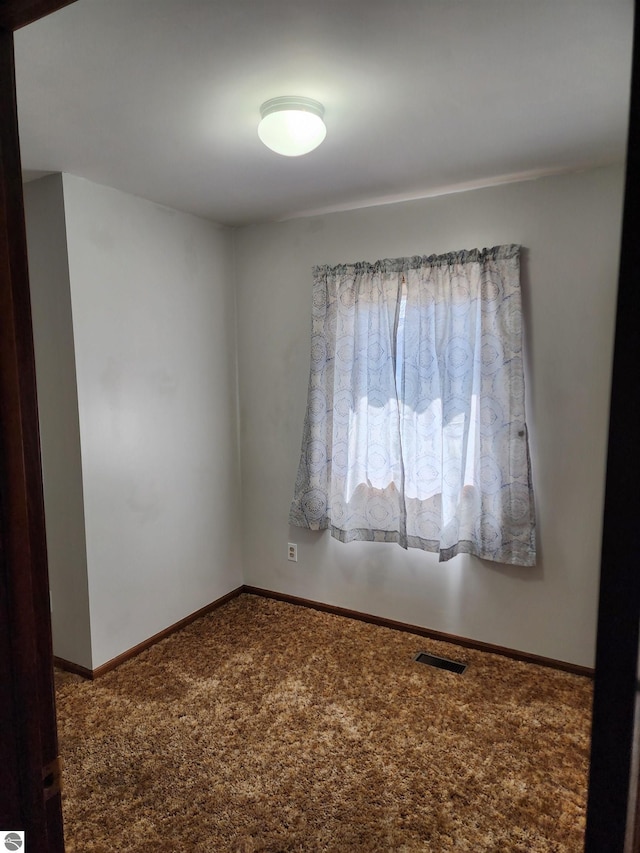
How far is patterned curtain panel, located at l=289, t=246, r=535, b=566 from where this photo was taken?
2.70 metres

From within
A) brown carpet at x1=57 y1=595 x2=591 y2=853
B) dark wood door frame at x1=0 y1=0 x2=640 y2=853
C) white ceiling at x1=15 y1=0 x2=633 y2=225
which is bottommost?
brown carpet at x1=57 y1=595 x2=591 y2=853

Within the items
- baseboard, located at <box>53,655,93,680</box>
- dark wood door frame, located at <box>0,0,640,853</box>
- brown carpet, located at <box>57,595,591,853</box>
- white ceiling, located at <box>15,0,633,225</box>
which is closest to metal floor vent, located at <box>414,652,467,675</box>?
brown carpet, located at <box>57,595,591,853</box>

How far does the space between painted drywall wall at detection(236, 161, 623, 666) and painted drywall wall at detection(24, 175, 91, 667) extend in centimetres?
125

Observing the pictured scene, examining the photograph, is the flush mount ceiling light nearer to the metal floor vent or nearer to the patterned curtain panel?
the patterned curtain panel

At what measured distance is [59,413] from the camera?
266 centimetres

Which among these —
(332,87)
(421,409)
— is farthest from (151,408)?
(332,87)

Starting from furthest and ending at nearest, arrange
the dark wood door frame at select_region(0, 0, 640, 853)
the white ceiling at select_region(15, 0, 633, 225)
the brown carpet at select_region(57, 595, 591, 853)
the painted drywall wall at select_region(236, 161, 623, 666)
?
the painted drywall wall at select_region(236, 161, 623, 666), the brown carpet at select_region(57, 595, 591, 853), the white ceiling at select_region(15, 0, 633, 225), the dark wood door frame at select_region(0, 0, 640, 853)

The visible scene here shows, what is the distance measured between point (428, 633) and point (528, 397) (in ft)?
4.85

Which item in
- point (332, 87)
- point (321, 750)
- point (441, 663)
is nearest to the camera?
point (332, 87)

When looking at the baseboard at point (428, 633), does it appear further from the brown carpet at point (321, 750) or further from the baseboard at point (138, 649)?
the baseboard at point (138, 649)

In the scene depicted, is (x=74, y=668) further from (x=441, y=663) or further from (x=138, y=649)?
(x=441, y=663)

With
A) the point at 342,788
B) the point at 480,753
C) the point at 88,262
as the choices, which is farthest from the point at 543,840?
the point at 88,262

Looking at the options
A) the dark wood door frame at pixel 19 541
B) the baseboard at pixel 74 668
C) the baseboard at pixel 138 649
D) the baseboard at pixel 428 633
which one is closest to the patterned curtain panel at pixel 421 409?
the baseboard at pixel 428 633

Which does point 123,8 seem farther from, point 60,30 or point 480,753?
point 480,753
